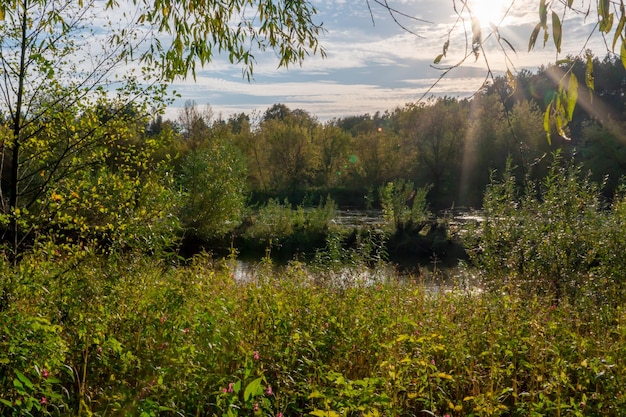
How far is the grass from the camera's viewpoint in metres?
2.55

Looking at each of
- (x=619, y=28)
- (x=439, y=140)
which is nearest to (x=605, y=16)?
(x=619, y=28)

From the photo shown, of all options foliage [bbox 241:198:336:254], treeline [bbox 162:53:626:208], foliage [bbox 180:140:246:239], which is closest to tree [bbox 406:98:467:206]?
treeline [bbox 162:53:626:208]

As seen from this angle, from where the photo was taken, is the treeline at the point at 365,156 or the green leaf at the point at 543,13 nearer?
the green leaf at the point at 543,13

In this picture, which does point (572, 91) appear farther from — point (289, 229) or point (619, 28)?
point (289, 229)

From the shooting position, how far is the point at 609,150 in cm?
2961

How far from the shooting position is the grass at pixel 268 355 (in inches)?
100

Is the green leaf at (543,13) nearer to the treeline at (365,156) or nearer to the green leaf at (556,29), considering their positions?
the green leaf at (556,29)

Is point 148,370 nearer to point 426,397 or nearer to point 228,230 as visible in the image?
point 426,397

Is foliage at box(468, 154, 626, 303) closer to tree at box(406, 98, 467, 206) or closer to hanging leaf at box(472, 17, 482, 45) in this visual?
hanging leaf at box(472, 17, 482, 45)

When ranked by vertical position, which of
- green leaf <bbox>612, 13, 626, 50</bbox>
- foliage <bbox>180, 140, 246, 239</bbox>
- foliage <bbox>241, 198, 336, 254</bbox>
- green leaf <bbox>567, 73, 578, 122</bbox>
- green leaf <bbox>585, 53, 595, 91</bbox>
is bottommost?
foliage <bbox>241, 198, 336, 254</bbox>

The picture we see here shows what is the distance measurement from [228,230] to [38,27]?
15.1 m

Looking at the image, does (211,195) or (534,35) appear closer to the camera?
(534,35)

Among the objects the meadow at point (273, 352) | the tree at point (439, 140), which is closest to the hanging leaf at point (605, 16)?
the meadow at point (273, 352)

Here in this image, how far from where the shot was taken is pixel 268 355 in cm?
342
